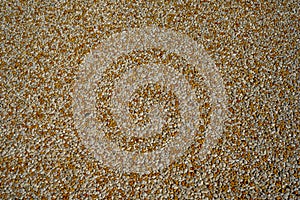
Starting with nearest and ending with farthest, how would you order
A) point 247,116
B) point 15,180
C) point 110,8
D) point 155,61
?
point 15,180
point 247,116
point 155,61
point 110,8

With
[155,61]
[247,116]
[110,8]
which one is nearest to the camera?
[247,116]

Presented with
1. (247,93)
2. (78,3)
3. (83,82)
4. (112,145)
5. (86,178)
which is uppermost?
(78,3)

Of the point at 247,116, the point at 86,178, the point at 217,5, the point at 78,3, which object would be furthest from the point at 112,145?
the point at 217,5

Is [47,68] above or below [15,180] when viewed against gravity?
above

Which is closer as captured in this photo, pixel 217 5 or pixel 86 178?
pixel 86 178

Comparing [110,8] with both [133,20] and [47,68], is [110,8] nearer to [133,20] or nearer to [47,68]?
[133,20]

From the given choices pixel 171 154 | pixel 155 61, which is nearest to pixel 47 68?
pixel 155 61

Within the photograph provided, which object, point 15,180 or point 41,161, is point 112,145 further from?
point 15,180
